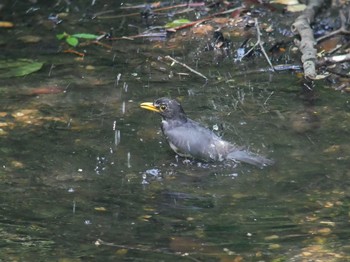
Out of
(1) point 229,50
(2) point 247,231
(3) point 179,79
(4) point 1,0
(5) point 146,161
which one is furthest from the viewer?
(4) point 1,0

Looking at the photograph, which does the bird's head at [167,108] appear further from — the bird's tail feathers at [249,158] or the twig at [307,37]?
the twig at [307,37]

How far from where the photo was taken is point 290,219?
547 centimetres

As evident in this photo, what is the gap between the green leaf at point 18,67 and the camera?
8250mm

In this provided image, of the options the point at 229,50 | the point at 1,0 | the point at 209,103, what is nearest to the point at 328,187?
the point at 209,103

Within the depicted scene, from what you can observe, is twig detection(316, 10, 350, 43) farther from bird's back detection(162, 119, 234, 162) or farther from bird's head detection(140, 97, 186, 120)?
bird's back detection(162, 119, 234, 162)

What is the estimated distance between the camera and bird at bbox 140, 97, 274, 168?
6.53 metres

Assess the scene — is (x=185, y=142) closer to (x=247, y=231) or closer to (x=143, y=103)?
(x=143, y=103)

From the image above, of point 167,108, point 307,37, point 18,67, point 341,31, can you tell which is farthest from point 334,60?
point 18,67

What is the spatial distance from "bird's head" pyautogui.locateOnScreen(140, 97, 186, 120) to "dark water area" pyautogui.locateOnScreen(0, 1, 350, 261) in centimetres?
24

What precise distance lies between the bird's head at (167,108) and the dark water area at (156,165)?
24 cm

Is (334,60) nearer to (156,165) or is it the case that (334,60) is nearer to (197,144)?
(197,144)

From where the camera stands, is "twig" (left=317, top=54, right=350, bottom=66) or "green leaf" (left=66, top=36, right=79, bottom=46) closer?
"twig" (left=317, top=54, right=350, bottom=66)

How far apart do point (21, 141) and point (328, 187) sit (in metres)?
2.52

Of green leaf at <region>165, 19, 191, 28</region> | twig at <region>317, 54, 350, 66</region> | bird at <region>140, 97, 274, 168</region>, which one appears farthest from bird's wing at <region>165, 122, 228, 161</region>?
green leaf at <region>165, 19, 191, 28</region>
